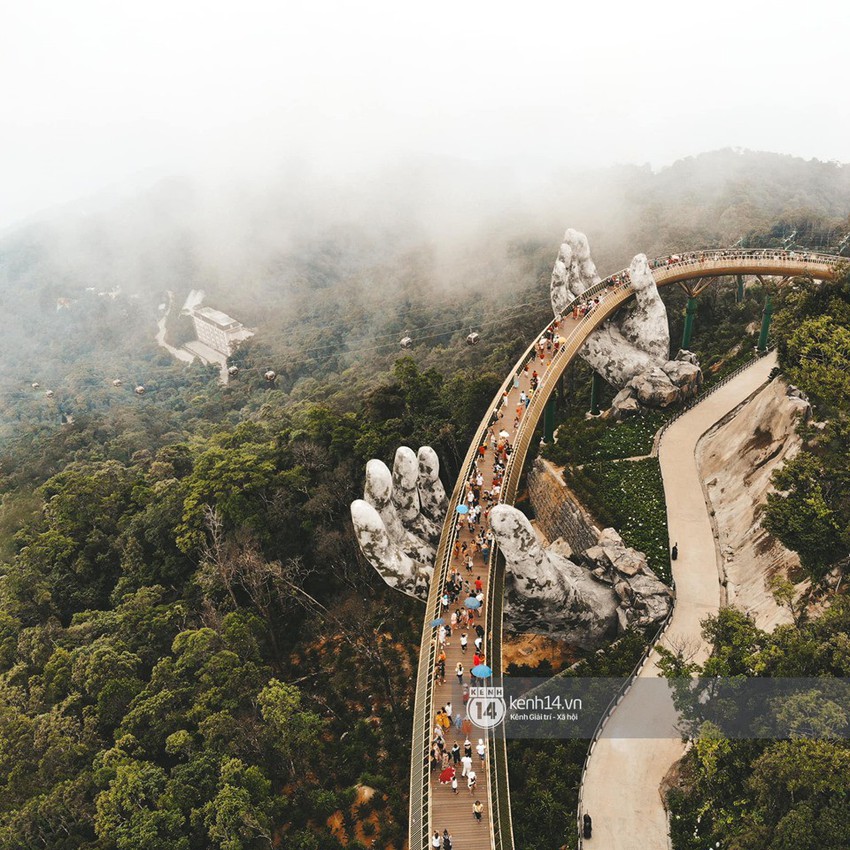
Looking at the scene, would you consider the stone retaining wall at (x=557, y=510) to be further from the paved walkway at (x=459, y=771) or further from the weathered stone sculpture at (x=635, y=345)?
the paved walkway at (x=459, y=771)

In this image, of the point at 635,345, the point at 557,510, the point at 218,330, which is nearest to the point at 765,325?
the point at 635,345

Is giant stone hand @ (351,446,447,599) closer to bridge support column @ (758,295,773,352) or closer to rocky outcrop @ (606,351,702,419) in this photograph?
rocky outcrop @ (606,351,702,419)

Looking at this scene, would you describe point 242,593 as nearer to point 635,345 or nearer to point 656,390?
point 656,390

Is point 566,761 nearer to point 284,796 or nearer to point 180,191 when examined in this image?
point 284,796

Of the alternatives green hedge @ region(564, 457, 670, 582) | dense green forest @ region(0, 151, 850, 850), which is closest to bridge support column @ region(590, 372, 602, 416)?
dense green forest @ region(0, 151, 850, 850)

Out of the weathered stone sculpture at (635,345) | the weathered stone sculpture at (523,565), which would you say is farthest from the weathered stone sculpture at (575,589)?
the weathered stone sculpture at (635,345)

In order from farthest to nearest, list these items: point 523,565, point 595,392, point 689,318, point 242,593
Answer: point 689,318 → point 595,392 → point 242,593 → point 523,565

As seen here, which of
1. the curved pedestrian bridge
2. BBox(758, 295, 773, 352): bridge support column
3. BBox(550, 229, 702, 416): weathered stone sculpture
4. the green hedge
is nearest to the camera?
the curved pedestrian bridge
